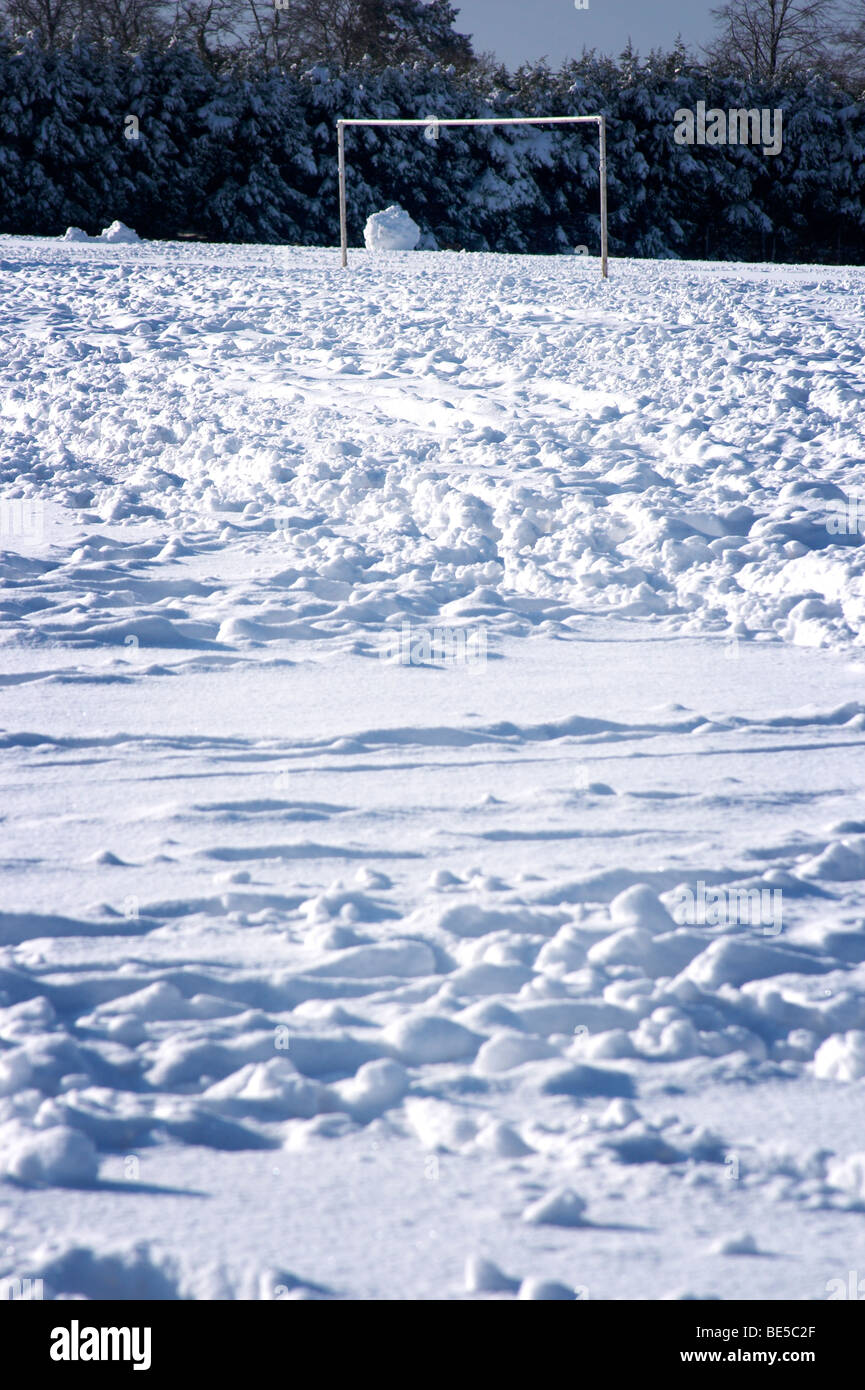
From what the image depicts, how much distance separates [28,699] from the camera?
13.2 feet

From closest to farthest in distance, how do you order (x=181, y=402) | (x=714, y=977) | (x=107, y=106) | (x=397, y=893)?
(x=714, y=977)
(x=397, y=893)
(x=181, y=402)
(x=107, y=106)

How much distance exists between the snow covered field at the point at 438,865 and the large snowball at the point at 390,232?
1285 cm

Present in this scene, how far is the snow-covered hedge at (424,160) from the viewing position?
864 inches

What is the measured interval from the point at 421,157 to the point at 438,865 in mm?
22595

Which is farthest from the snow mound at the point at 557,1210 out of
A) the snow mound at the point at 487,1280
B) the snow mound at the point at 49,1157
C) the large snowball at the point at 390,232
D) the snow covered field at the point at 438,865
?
the large snowball at the point at 390,232

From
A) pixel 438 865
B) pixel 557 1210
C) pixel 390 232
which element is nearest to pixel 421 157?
pixel 390 232

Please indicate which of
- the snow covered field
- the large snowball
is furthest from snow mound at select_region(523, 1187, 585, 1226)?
the large snowball

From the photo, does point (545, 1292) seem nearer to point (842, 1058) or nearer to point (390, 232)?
point (842, 1058)

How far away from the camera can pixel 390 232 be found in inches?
739

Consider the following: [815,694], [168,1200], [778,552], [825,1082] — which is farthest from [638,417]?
[168,1200]

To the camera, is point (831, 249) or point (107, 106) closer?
point (107, 106)

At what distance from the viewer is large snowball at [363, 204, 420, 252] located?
18.8 meters

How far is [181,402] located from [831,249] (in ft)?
63.4
